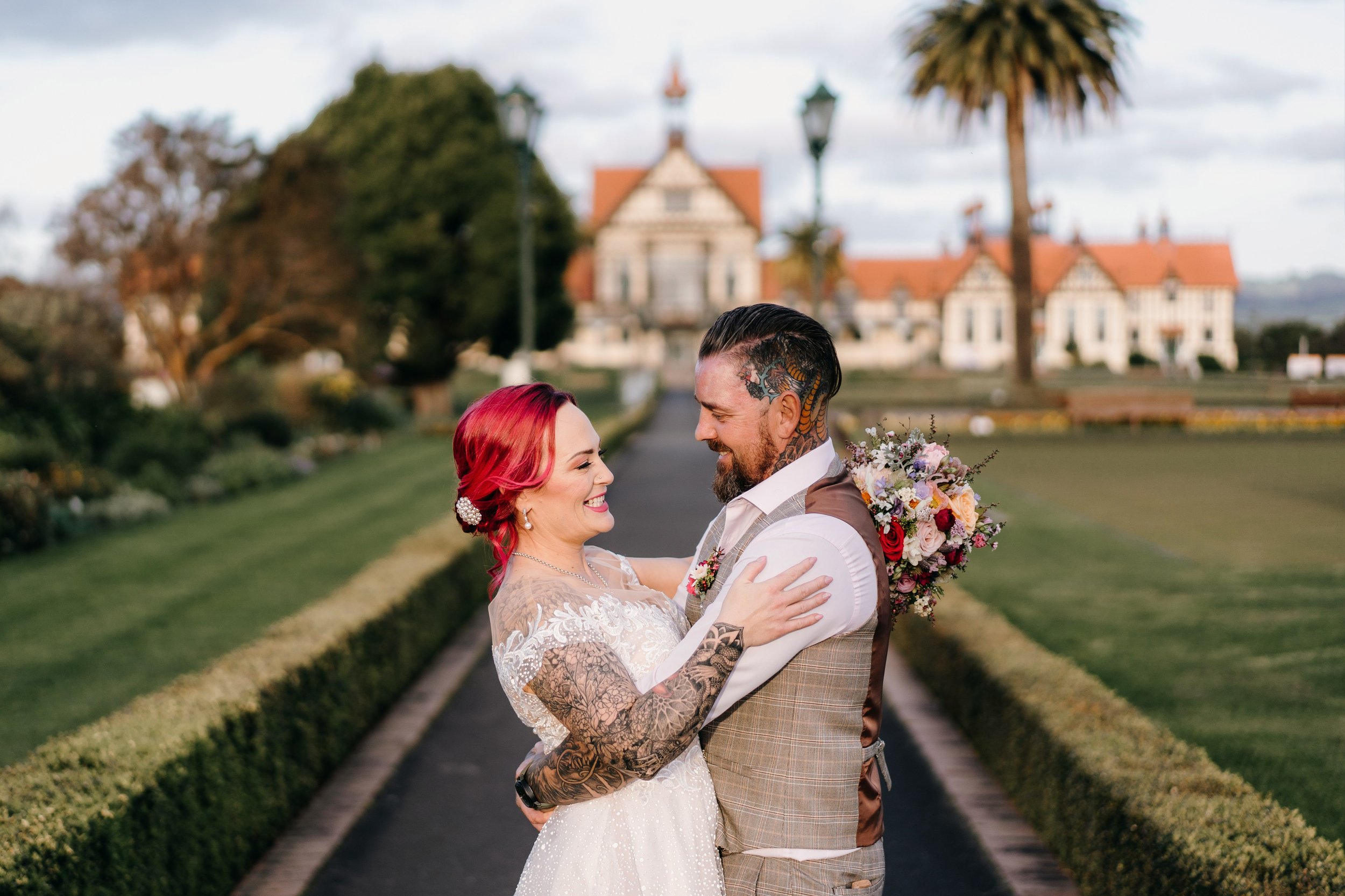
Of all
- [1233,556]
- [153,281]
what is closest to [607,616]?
[1233,556]

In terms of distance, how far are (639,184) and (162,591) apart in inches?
2222

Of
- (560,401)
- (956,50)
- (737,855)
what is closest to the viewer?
(737,855)

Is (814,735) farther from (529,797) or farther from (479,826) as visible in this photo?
(479,826)

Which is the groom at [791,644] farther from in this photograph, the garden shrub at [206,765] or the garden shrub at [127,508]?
the garden shrub at [127,508]

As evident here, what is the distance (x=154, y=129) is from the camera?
20328 millimetres

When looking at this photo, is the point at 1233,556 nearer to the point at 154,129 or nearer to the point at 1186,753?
the point at 1186,753

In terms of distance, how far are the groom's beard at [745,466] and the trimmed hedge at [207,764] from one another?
2.41 metres

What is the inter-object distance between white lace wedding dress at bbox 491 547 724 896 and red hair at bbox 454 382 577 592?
0.21m

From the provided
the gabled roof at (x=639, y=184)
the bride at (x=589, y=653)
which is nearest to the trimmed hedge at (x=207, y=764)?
the bride at (x=589, y=653)

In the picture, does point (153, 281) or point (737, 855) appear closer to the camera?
point (737, 855)

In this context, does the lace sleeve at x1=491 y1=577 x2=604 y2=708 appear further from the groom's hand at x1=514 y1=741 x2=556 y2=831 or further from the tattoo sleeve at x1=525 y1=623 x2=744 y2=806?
the groom's hand at x1=514 y1=741 x2=556 y2=831

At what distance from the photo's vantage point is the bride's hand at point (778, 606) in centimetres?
210

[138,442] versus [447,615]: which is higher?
[138,442]

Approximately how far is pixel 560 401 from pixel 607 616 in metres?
0.53
